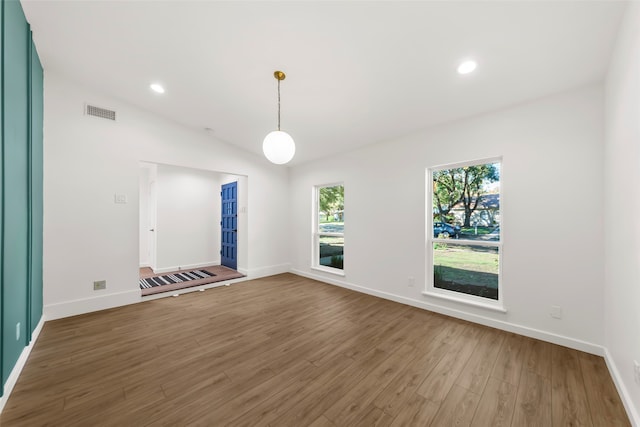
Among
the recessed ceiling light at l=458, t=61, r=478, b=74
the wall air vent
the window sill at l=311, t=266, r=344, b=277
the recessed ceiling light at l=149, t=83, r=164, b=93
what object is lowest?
the window sill at l=311, t=266, r=344, b=277

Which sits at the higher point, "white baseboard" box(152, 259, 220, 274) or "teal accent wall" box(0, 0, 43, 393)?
"teal accent wall" box(0, 0, 43, 393)

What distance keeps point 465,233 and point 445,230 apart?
0.25 m

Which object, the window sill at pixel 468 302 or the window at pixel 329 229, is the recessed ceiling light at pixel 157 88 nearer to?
the window at pixel 329 229

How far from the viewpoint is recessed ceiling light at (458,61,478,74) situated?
86.3 inches

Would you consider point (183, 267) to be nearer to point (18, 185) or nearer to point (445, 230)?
point (18, 185)

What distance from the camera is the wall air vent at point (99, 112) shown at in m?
3.37

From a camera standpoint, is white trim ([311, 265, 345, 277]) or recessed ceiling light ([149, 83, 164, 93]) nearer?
recessed ceiling light ([149, 83, 164, 93])

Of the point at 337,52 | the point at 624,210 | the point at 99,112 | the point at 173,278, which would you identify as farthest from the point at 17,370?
the point at 624,210

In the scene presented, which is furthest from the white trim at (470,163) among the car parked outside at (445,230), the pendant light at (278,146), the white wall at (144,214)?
the white wall at (144,214)

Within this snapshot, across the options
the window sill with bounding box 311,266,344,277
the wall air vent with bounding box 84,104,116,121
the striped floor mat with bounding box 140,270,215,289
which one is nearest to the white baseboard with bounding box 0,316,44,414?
the striped floor mat with bounding box 140,270,215,289

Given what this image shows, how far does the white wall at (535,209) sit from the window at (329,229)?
4.28 ft

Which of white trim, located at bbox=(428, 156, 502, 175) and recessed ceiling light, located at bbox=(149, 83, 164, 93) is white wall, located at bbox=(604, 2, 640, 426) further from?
recessed ceiling light, located at bbox=(149, 83, 164, 93)

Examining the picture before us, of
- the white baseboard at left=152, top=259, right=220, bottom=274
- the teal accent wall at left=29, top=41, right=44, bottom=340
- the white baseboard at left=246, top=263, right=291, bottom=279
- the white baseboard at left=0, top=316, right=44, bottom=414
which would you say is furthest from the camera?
the white baseboard at left=152, top=259, right=220, bottom=274

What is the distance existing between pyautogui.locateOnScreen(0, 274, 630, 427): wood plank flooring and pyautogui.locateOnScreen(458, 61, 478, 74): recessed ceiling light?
2.71 metres
